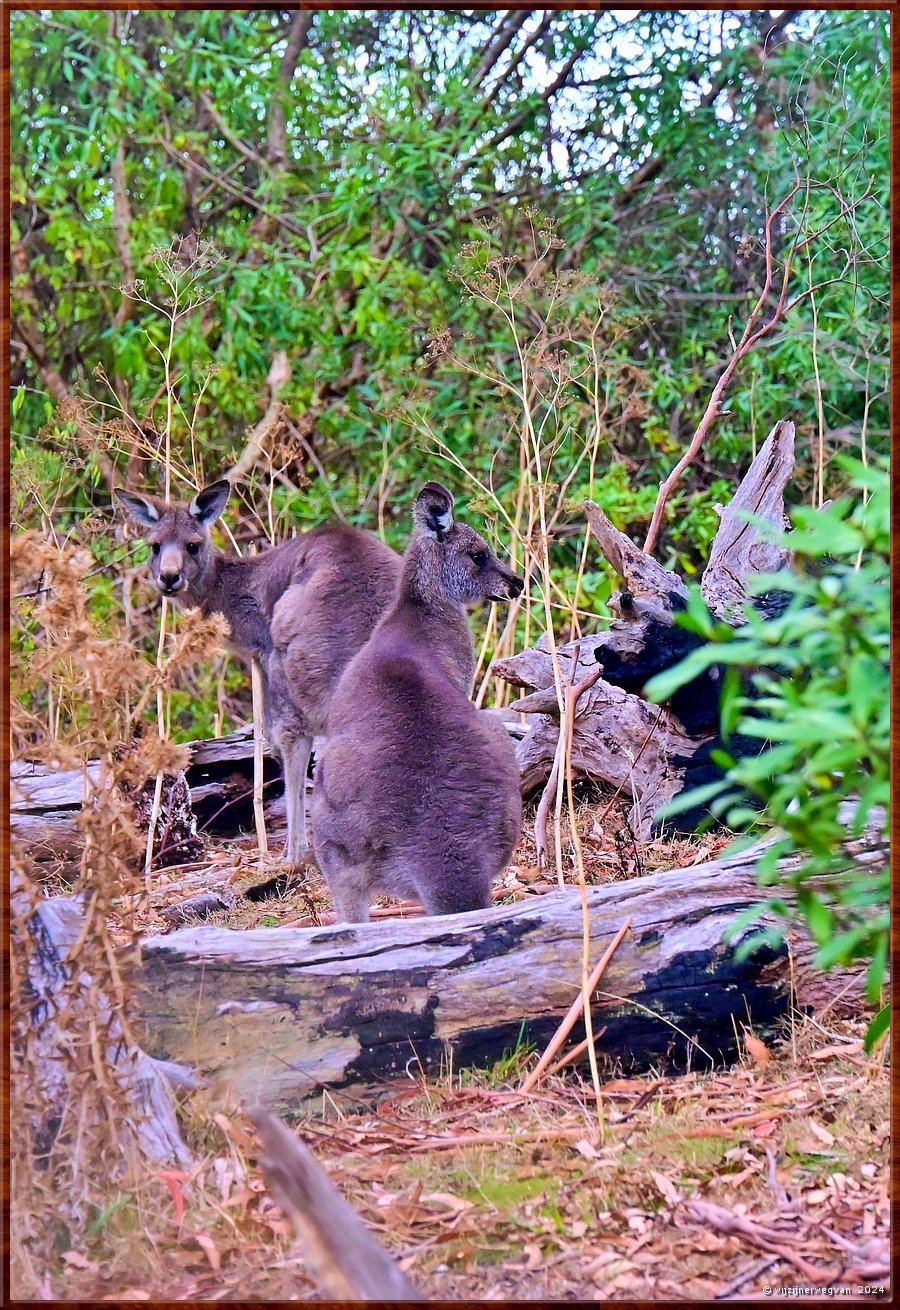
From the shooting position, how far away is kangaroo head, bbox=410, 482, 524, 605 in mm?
5605

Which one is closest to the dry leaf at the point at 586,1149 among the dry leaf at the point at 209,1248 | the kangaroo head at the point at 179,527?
the dry leaf at the point at 209,1248

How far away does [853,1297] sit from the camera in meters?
2.85

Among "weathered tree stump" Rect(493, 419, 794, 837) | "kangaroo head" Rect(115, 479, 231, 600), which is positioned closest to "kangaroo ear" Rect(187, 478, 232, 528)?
"kangaroo head" Rect(115, 479, 231, 600)

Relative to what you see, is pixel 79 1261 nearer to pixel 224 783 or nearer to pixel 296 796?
pixel 296 796

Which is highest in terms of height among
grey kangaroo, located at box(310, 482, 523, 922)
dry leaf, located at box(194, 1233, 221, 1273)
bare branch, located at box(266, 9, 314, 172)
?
bare branch, located at box(266, 9, 314, 172)

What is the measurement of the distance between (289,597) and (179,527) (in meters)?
0.77

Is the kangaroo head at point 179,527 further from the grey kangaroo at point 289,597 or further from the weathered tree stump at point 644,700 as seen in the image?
the weathered tree stump at point 644,700

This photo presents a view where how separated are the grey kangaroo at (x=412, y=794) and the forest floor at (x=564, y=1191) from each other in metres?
0.76

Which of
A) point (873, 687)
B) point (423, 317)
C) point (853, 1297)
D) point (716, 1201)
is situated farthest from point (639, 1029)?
point (423, 317)

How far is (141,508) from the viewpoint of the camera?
7.01m

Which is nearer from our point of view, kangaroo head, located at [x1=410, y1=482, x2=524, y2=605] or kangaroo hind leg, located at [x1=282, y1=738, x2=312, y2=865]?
kangaroo head, located at [x1=410, y1=482, x2=524, y2=605]

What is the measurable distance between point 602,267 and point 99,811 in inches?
276

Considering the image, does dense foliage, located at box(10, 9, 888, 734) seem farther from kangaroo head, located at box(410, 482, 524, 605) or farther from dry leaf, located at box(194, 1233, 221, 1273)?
dry leaf, located at box(194, 1233, 221, 1273)

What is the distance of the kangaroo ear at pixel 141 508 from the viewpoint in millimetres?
6938
